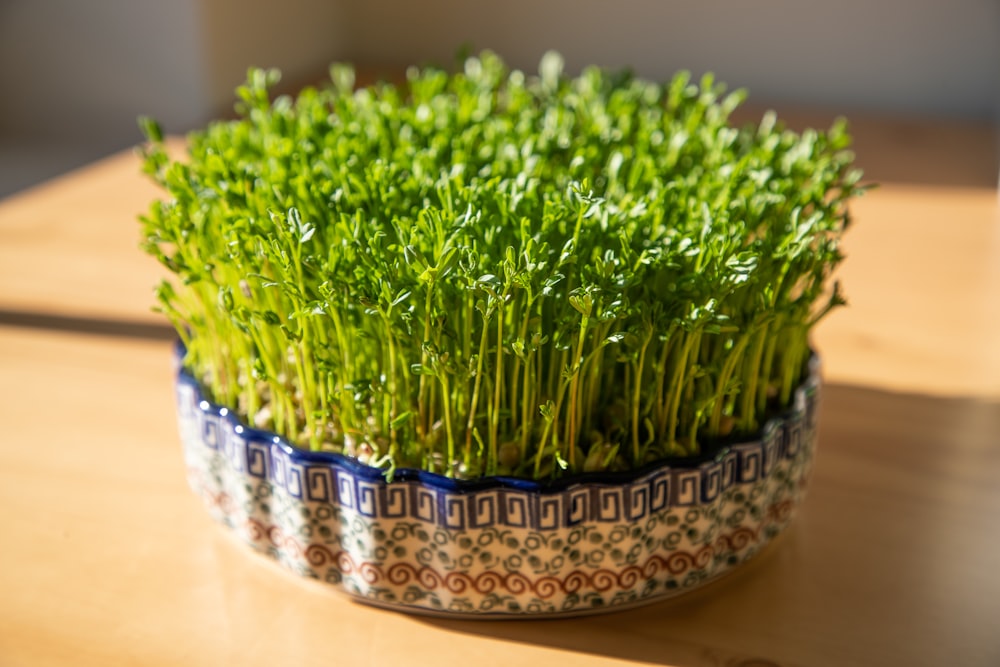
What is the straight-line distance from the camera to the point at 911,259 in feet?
3.97

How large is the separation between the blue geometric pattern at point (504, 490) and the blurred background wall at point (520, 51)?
1.55 meters

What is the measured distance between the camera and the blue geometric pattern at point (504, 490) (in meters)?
0.57

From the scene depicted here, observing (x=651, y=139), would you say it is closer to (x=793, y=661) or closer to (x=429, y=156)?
(x=429, y=156)

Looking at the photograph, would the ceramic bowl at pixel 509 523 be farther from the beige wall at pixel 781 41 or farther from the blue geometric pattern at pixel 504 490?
the beige wall at pixel 781 41

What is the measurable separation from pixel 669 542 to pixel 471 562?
0.36ft

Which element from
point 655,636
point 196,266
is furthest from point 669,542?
point 196,266

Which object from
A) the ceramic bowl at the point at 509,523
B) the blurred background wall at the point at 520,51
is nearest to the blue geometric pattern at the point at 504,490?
the ceramic bowl at the point at 509,523

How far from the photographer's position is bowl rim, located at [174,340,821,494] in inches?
22.5

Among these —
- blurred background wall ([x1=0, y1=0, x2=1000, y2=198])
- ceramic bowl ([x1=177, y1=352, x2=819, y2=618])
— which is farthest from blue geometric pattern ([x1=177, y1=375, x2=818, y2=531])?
blurred background wall ([x1=0, y1=0, x2=1000, y2=198])

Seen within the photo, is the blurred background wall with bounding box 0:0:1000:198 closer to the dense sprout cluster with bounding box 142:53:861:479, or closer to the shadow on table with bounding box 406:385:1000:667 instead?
the shadow on table with bounding box 406:385:1000:667

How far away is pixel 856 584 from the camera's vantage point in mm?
666

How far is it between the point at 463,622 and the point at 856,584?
0.24m

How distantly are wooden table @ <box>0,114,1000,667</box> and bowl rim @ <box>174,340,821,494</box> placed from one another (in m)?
0.10

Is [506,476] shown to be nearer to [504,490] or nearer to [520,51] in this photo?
[504,490]
